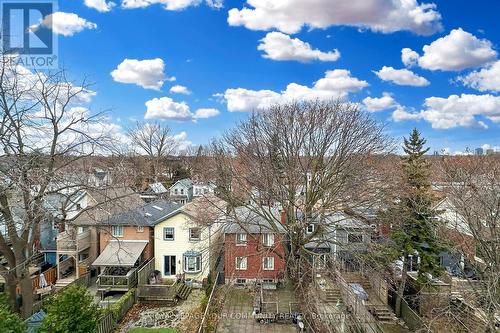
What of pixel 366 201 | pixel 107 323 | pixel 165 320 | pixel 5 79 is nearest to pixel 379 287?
pixel 366 201

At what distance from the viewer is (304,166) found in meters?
19.3

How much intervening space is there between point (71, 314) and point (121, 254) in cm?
1187

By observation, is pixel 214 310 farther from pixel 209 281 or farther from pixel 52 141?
pixel 52 141

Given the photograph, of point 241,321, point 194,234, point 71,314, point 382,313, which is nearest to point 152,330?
point 241,321

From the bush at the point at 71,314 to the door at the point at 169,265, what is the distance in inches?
467

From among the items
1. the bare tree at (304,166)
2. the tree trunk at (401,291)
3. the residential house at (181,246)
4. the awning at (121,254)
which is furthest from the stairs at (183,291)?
the tree trunk at (401,291)

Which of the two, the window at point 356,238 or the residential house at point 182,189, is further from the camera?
the residential house at point 182,189

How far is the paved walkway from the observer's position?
1783 centimetres

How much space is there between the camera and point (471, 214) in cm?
1173

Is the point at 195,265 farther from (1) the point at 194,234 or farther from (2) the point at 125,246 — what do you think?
(2) the point at 125,246

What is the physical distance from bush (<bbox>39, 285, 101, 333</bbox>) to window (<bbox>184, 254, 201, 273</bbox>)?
11589mm

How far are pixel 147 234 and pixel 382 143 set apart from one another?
16552mm

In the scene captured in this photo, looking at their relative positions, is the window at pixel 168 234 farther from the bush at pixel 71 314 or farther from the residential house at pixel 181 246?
the bush at pixel 71 314

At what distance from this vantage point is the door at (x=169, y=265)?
2459cm
